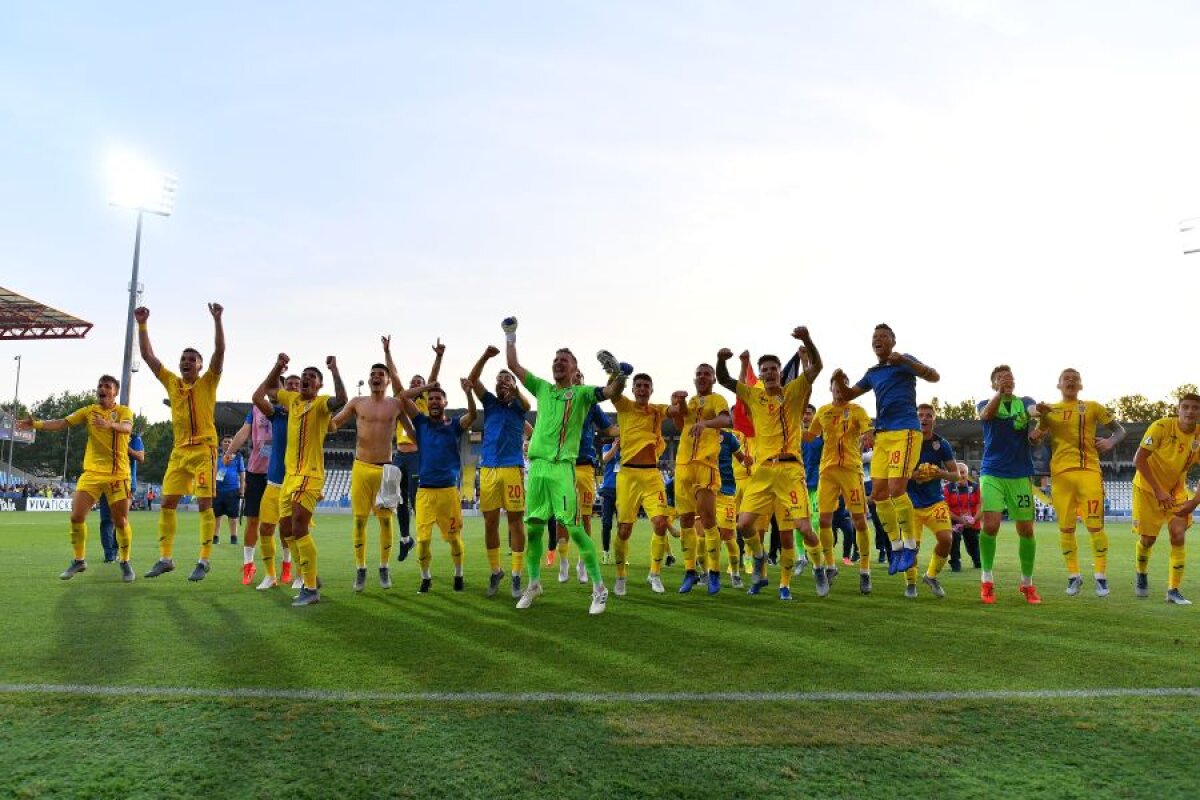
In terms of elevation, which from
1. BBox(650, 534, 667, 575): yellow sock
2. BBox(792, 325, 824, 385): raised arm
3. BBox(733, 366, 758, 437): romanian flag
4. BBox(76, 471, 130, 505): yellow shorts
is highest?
BBox(792, 325, 824, 385): raised arm

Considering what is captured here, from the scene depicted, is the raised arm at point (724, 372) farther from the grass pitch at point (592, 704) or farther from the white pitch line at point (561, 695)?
the white pitch line at point (561, 695)

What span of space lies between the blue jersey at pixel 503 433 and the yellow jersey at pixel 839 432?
11.6 feet

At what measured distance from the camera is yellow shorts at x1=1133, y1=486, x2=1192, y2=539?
9.01 metres

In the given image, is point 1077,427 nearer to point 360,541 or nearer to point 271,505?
point 360,541

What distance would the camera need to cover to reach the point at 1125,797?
304 centimetres

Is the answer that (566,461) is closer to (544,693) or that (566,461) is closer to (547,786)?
(544,693)

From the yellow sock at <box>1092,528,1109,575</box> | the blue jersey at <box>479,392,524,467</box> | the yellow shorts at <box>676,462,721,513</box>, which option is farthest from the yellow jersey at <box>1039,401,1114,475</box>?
the blue jersey at <box>479,392,524,467</box>

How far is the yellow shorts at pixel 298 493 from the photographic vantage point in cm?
822

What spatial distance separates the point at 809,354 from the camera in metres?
8.52

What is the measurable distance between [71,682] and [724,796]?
12.7ft

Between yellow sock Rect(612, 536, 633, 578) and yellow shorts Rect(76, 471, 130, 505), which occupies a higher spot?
yellow shorts Rect(76, 471, 130, 505)

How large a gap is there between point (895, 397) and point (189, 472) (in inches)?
320

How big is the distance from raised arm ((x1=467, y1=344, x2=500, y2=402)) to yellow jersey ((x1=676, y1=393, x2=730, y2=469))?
248 cm

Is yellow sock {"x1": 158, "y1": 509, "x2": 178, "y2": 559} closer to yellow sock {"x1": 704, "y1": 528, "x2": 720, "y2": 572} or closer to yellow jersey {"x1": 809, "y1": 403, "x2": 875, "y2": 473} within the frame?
yellow sock {"x1": 704, "y1": 528, "x2": 720, "y2": 572}
